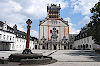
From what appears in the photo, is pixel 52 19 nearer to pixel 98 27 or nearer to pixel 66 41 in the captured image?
pixel 66 41

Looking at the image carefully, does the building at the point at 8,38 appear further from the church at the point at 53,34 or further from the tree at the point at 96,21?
the tree at the point at 96,21

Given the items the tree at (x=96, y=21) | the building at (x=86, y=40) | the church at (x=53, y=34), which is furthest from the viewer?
the church at (x=53, y=34)

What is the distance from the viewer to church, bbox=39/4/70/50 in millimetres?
52812

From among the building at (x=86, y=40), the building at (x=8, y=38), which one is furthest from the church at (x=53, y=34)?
the building at (x=8, y=38)

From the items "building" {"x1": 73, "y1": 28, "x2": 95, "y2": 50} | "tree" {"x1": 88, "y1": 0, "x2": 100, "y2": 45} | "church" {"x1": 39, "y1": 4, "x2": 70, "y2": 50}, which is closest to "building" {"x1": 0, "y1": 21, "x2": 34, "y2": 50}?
"church" {"x1": 39, "y1": 4, "x2": 70, "y2": 50}

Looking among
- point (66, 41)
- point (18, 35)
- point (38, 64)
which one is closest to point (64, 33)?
point (66, 41)

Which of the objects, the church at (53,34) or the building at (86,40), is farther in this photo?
the church at (53,34)

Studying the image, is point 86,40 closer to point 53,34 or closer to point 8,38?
point 53,34

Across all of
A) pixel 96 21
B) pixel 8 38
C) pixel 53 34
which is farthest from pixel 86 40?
pixel 8 38

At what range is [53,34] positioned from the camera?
53.3m

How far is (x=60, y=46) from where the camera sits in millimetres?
53062

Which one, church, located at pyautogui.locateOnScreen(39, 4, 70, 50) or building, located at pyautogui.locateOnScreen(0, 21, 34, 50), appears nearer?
building, located at pyautogui.locateOnScreen(0, 21, 34, 50)

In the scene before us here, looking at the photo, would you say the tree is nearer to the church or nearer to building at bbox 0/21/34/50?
building at bbox 0/21/34/50

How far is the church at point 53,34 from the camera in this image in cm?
5281
